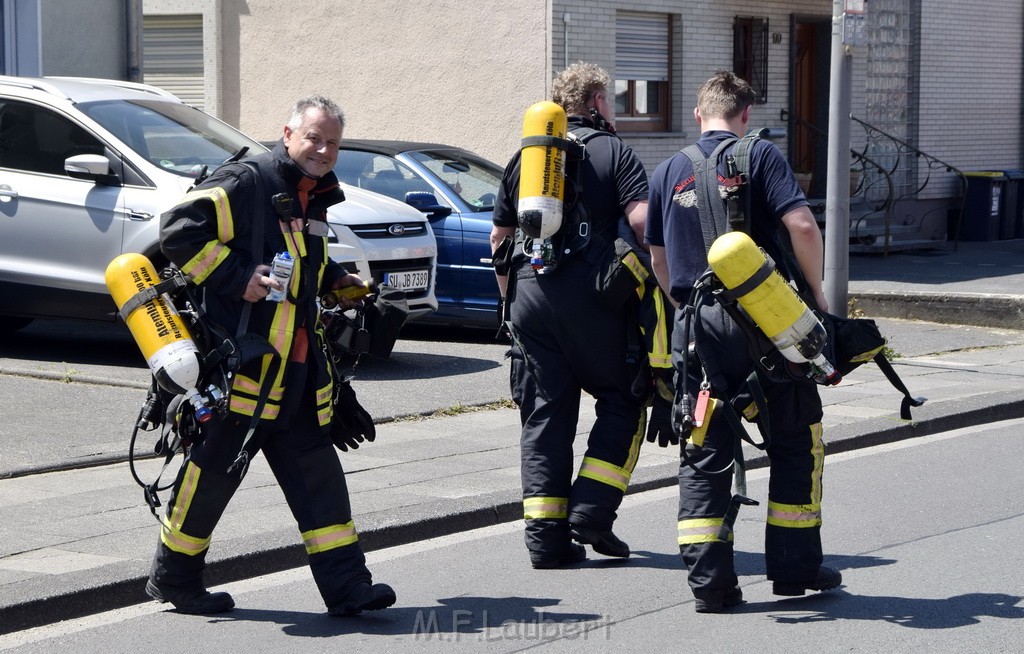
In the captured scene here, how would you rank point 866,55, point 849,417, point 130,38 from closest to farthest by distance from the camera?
1. point 849,417
2. point 130,38
3. point 866,55

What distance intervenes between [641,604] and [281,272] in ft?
5.96

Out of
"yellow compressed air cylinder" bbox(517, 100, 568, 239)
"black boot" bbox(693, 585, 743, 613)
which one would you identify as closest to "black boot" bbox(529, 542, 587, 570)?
"black boot" bbox(693, 585, 743, 613)

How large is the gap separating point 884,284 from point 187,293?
1235cm

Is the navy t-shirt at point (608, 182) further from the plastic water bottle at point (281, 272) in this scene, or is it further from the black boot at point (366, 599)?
the black boot at point (366, 599)

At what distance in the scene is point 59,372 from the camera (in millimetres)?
9539

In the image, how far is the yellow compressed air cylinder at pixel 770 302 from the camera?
4672mm

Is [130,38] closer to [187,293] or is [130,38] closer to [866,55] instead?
[187,293]

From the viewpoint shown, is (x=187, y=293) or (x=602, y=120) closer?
(x=187, y=293)

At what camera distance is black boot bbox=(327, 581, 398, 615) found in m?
5.02

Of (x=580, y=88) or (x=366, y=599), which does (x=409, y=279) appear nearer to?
(x=580, y=88)

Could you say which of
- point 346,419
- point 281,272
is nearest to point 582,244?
point 346,419

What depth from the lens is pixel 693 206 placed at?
5230 mm

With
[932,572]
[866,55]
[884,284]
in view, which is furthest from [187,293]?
[866,55]

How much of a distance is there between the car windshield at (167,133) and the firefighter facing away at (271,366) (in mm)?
4961
